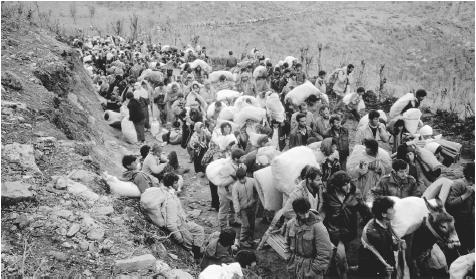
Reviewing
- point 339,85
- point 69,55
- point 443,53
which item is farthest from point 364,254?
point 443,53

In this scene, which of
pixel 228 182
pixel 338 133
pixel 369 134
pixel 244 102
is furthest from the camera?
pixel 244 102

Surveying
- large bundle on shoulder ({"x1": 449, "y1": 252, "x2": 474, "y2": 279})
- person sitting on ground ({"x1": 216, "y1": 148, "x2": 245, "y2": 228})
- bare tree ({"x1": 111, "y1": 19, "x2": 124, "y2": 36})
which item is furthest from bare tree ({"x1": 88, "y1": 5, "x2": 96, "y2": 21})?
large bundle on shoulder ({"x1": 449, "y1": 252, "x2": 474, "y2": 279})

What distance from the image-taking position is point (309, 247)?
3514 millimetres

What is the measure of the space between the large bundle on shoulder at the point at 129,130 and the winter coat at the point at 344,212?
20.1 ft

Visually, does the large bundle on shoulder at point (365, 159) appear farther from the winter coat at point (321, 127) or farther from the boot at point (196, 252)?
the boot at point (196, 252)

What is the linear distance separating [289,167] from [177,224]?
1.47 metres

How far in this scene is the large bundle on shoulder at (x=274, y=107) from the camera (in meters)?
7.71

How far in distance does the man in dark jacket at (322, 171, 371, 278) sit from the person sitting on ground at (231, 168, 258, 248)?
123 centimetres

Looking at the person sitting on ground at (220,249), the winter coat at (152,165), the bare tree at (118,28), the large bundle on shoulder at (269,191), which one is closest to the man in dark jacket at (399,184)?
the large bundle on shoulder at (269,191)

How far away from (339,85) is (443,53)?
17797mm

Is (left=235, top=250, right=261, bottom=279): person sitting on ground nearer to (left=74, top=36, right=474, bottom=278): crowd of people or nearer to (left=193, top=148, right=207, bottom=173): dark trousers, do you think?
(left=74, top=36, right=474, bottom=278): crowd of people

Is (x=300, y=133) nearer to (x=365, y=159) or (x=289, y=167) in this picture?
(x=365, y=159)

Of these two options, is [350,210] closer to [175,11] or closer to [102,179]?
[102,179]

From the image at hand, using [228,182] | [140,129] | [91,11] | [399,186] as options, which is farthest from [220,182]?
[91,11]
